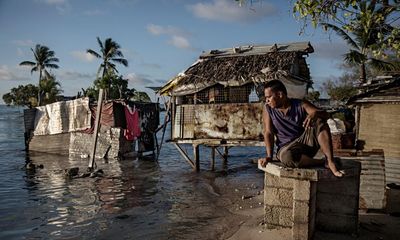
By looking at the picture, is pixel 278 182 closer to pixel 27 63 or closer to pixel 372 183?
pixel 372 183

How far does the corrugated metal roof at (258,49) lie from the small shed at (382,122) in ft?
11.0

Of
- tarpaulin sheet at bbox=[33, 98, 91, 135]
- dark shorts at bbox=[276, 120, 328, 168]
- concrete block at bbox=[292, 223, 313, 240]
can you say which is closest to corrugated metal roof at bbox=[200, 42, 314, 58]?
tarpaulin sheet at bbox=[33, 98, 91, 135]

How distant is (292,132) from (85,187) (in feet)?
31.4

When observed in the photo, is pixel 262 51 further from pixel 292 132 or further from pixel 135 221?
pixel 292 132

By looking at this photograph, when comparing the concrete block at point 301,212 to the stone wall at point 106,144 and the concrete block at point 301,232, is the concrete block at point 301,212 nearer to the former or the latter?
the concrete block at point 301,232

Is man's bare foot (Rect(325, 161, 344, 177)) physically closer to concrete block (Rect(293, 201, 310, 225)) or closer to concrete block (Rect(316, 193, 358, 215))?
concrete block (Rect(293, 201, 310, 225))

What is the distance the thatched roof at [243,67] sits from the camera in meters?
12.8

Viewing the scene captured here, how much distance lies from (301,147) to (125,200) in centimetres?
742

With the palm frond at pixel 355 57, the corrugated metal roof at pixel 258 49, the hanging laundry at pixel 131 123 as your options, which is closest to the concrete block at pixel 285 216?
the corrugated metal roof at pixel 258 49

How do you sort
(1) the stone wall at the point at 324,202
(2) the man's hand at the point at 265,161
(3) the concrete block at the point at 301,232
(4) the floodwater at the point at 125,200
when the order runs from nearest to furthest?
1. (3) the concrete block at the point at 301,232
2. (2) the man's hand at the point at 265,161
3. (1) the stone wall at the point at 324,202
4. (4) the floodwater at the point at 125,200

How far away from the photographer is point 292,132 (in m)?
4.95

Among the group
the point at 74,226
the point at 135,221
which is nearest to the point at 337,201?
the point at 135,221

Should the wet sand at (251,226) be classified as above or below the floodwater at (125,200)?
above

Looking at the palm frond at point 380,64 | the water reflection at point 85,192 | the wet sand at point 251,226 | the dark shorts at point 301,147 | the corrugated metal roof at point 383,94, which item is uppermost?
the palm frond at point 380,64
